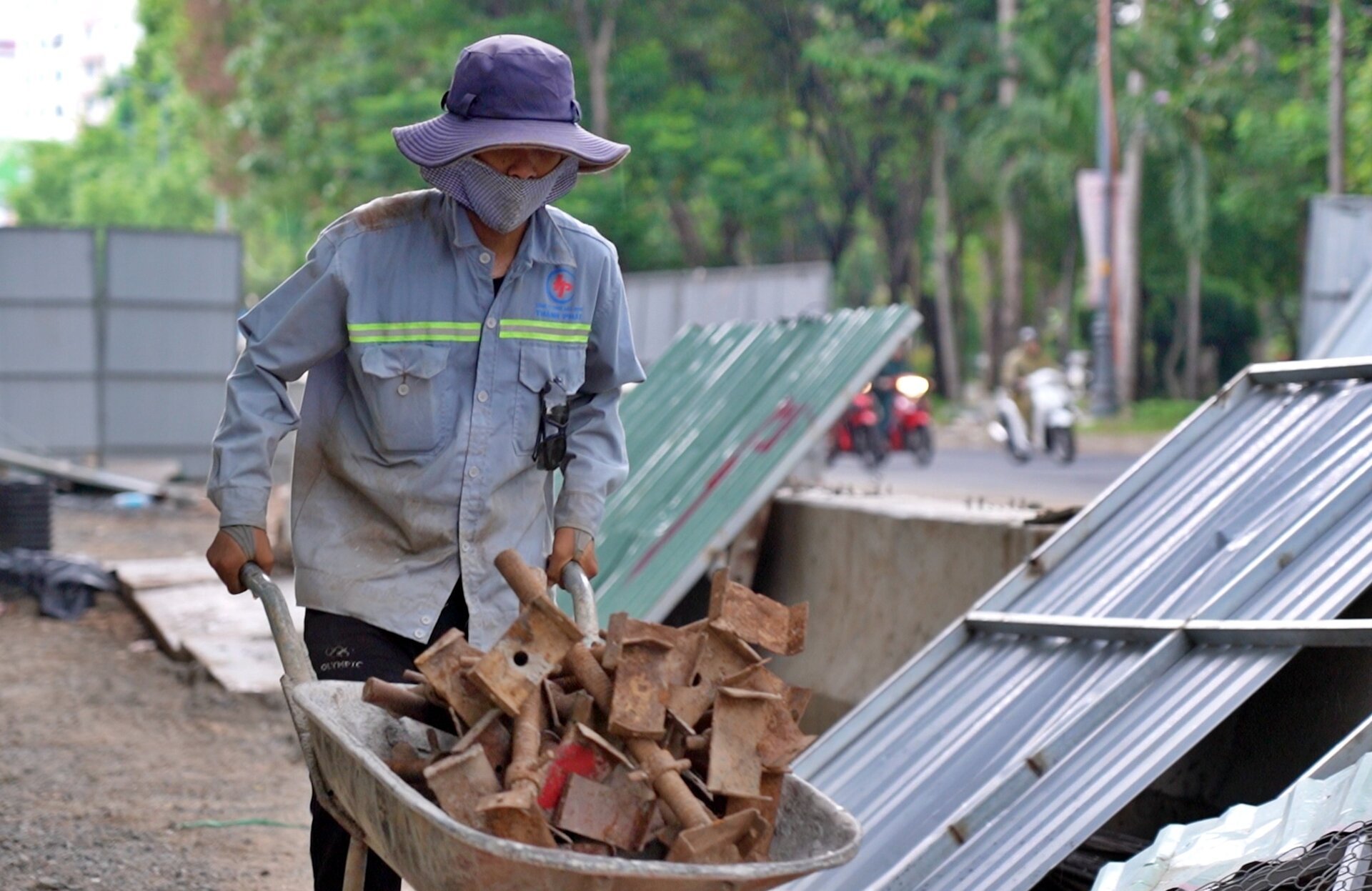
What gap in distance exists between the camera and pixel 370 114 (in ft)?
92.4

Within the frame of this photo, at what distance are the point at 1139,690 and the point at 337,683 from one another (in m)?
1.98

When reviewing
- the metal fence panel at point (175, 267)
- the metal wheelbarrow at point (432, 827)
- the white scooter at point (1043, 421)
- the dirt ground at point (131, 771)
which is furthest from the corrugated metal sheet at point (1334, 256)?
the metal fence panel at point (175, 267)

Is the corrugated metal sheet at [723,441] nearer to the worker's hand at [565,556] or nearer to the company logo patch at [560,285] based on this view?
the worker's hand at [565,556]

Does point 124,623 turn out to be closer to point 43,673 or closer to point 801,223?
point 43,673

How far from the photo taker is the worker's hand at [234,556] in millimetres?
3285

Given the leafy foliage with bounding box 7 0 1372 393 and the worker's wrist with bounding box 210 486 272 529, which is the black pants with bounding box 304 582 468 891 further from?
the leafy foliage with bounding box 7 0 1372 393

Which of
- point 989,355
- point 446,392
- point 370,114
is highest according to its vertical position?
point 370,114

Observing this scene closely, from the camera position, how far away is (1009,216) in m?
30.5

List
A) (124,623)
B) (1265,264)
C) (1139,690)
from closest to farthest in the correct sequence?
(1139,690) → (124,623) → (1265,264)

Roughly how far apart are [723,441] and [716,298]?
11222mm

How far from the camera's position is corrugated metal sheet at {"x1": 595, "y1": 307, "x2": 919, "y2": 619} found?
6.98 m

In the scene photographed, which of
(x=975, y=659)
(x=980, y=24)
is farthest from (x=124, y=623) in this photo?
(x=980, y=24)

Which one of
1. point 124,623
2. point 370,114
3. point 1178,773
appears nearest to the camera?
point 1178,773

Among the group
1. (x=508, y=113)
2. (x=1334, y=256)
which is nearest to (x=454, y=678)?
(x=508, y=113)
